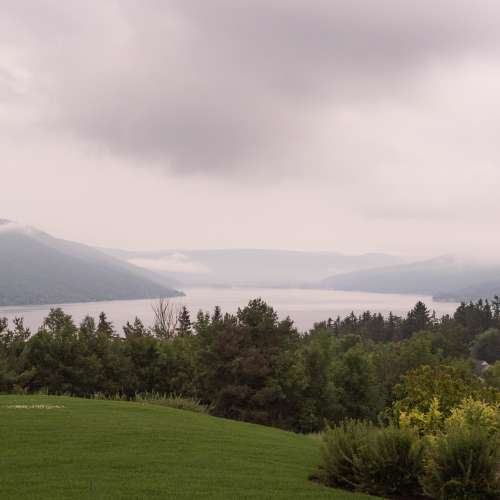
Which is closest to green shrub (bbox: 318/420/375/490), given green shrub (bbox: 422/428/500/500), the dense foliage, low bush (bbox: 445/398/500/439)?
green shrub (bbox: 422/428/500/500)

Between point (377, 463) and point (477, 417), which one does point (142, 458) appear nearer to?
point (377, 463)

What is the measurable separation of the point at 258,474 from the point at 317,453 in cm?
336

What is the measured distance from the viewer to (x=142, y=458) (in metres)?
11.0

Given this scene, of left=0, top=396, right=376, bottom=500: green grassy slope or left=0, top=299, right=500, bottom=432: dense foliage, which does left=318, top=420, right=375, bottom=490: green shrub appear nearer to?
left=0, top=396, right=376, bottom=500: green grassy slope

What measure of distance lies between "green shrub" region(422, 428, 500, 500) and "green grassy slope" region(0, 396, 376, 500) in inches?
56.1

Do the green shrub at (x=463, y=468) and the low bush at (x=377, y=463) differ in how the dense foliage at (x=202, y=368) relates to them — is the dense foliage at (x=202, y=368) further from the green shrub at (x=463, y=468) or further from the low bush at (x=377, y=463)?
the green shrub at (x=463, y=468)

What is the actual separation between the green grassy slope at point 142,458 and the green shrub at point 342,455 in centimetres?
50

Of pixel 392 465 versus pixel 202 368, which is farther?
pixel 202 368

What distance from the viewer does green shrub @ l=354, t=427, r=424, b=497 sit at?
33.3 feet

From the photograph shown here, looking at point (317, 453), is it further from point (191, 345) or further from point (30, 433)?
point (191, 345)

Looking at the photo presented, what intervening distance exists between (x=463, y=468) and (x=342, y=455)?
225 cm

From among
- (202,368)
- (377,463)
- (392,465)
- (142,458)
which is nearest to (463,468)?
(392,465)

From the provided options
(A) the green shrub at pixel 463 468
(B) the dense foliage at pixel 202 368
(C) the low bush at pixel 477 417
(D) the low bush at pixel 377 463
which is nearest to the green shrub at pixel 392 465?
(D) the low bush at pixel 377 463

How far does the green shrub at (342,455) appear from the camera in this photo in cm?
1048
